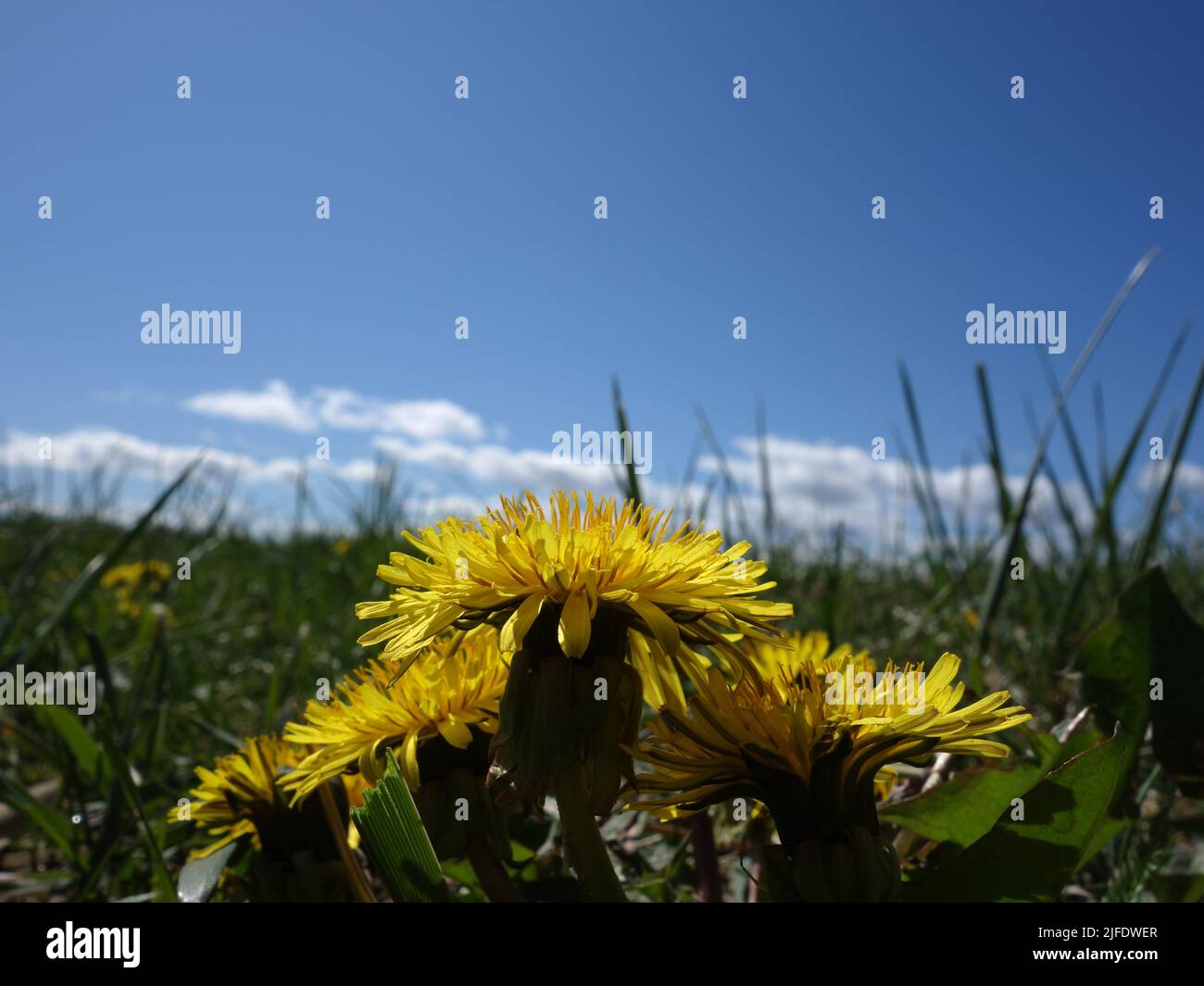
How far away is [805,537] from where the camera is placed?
548 cm

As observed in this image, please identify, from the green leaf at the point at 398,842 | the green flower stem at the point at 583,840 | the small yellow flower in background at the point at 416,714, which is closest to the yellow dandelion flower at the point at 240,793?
the small yellow flower in background at the point at 416,714

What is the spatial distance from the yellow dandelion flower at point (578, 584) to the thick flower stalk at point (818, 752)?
0.10 meters

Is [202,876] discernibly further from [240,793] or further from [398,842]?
[398,842]

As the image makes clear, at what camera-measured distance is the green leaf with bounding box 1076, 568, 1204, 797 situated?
1.56m

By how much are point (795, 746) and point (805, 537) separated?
4602mm

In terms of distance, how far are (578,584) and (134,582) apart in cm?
466

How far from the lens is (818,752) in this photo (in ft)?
3.29

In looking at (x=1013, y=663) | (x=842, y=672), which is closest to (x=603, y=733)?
(x=842, y=672)

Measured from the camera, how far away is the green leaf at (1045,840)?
108 cm

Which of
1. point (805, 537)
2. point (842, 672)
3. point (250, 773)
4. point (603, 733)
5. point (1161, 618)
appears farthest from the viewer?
point (805, 537)

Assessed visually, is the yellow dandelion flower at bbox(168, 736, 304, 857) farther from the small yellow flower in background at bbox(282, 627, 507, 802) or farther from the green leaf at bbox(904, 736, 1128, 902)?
the green leaf at bbox(904, 736, 1128, 902)

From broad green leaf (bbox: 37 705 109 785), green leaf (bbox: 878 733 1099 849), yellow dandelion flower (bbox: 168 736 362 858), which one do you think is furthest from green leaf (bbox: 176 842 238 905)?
green leaf (bbox: 878 733 1099 849)

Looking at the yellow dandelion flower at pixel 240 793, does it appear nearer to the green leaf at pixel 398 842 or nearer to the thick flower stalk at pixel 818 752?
the green leaf at pixel 398 842
